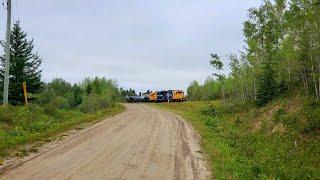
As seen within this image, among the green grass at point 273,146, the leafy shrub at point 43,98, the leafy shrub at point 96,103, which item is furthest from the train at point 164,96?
the green grass at point 273,146

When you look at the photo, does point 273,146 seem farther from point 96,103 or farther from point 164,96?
point 164,96

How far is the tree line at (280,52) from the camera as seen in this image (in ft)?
102

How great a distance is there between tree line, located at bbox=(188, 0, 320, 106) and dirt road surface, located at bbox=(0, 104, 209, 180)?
36.7ft

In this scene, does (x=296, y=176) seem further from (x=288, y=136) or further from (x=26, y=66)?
(x=26, y=66)

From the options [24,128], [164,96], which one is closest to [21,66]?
[24,128]

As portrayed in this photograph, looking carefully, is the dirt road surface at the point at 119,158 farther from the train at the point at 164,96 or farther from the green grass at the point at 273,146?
the train at the point at 164,96

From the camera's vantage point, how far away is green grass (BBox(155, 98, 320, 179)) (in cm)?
1638

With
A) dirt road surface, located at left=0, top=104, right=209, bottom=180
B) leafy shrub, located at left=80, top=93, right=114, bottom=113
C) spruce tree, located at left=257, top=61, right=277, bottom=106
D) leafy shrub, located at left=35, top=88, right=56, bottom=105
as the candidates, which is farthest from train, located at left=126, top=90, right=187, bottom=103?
dirt road surface, located at left=0, top=104, right=209, bottom=180

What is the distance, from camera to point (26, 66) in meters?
49.3

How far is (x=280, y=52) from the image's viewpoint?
42.3 m

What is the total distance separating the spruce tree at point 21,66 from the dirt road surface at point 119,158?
24427 mm

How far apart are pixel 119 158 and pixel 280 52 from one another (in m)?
29.5

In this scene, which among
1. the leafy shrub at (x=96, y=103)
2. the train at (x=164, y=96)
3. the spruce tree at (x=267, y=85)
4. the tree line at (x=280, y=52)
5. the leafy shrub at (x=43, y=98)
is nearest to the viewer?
the tree line at (x=280, y=52)

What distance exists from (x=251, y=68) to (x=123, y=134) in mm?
33152
